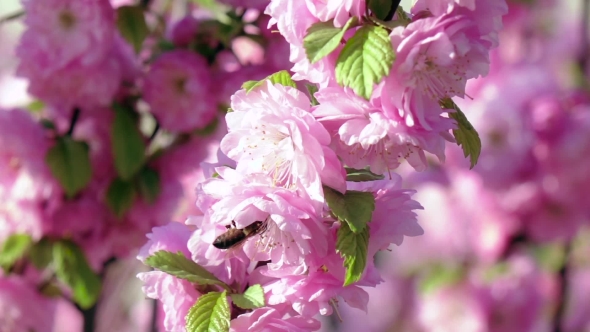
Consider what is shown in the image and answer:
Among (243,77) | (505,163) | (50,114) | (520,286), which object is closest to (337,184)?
(243,77)

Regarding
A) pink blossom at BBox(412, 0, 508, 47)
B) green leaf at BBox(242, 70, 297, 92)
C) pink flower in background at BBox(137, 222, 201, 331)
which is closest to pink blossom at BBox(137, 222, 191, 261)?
pink flower in background at BBox(137, 222, 201, 331)

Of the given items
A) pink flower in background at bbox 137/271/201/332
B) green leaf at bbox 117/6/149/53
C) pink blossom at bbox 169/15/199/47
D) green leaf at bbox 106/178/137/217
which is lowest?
green leaf at bbox 106/178/137/217

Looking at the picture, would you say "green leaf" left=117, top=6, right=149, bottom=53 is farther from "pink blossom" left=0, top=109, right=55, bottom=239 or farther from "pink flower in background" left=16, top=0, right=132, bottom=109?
"pink blossom" left=0, top=109, right=55, bottom=239

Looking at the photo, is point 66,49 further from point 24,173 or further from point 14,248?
point 14,248

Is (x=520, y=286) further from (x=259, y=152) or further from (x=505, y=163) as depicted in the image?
(x=259, y=152)

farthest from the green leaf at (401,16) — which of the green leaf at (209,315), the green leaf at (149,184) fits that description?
the green leaf at (149,184)

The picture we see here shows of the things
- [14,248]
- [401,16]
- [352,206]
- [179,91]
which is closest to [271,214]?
[352,206]
